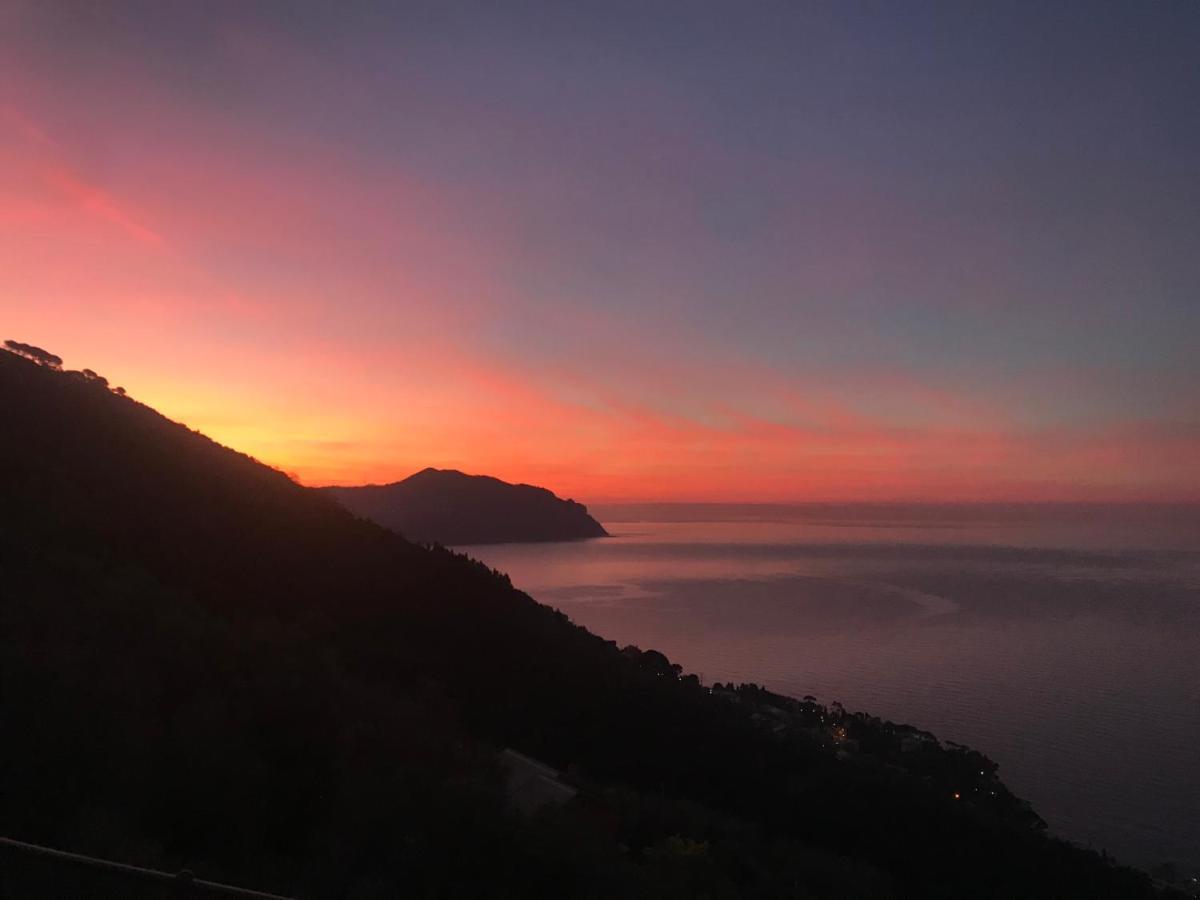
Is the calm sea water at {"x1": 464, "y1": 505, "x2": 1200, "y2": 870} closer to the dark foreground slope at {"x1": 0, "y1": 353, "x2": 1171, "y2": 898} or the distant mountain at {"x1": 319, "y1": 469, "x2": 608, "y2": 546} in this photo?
the dark foreground slope at {"x1": 0, "y1": 353, "x2": 1171, "y2": 898}

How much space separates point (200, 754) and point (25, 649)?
2.52m

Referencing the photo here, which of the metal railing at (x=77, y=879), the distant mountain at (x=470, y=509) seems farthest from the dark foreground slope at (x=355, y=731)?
the distant mountain at (x=470, y=509)

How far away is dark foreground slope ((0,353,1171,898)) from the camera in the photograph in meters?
7.50

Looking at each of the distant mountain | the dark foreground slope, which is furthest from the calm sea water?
the distant mountain

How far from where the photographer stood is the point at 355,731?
10047mm

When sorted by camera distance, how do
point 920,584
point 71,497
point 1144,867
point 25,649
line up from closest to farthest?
point 25,649 < point 71,497 < point 1144,867 < point 920,584

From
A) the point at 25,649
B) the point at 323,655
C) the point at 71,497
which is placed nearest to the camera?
the point at 25,649

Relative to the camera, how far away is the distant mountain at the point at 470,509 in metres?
132

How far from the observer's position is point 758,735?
24.3 meters

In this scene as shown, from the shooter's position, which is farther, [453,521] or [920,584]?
[453,521]

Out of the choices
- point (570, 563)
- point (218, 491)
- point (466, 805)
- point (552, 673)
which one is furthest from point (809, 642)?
point (570, 563)

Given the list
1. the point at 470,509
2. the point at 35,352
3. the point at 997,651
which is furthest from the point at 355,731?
the point at 470,509

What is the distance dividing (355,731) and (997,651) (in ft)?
162

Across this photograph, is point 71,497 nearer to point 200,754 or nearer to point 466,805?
point 200,754
